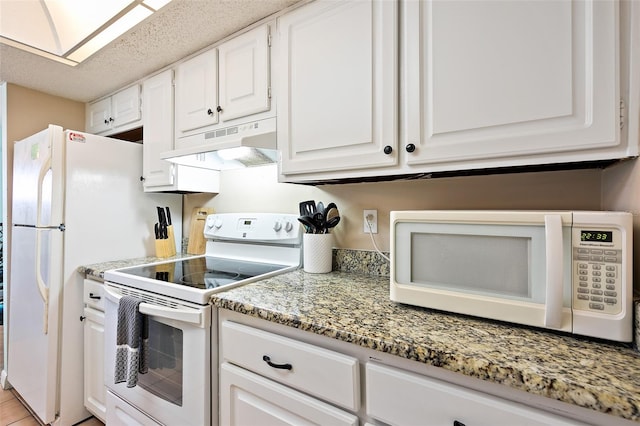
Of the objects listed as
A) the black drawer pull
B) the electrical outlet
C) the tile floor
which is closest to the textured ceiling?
the electrical outlet

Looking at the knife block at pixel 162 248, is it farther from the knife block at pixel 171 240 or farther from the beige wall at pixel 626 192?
the beige wall at pixel 626 192

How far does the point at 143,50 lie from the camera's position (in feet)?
5.63

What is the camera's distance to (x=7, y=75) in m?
2.02

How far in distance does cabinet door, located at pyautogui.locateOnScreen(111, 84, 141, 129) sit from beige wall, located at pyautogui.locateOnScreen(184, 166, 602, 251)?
30.6 inches

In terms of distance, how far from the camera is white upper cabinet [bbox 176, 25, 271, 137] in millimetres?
1459

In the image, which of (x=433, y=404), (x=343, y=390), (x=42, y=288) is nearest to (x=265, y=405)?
(x=343, y=390)

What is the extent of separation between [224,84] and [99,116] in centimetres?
153

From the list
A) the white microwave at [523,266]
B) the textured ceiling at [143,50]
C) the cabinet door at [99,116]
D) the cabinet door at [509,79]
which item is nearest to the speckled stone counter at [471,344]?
the white microwave at [523,266]

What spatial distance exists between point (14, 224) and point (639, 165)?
329 centimetres

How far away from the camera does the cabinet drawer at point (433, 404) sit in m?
0.62

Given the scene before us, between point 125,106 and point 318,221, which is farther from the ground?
point 125,106

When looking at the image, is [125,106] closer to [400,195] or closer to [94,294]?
[94,294]

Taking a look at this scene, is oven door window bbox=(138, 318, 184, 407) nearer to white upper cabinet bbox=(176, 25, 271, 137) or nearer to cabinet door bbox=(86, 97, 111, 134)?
white upper cabinet bbox=(176, 25, 271, 137)

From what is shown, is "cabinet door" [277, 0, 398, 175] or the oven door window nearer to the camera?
"cabinet door" [277, 0, 398, 175]
